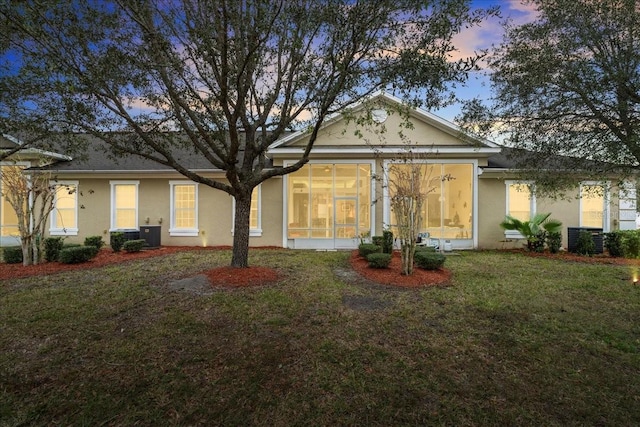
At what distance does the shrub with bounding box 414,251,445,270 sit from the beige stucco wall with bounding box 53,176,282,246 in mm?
7174

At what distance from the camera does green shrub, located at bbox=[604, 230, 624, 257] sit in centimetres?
1238

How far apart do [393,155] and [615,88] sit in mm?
7830

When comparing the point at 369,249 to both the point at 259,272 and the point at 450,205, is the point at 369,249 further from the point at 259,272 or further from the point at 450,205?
the point at 450,205

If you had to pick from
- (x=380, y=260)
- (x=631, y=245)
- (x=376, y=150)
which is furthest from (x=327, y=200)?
(x=631, y=245)

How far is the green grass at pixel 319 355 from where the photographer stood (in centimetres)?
321

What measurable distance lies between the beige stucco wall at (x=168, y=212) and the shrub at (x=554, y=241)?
1185cm

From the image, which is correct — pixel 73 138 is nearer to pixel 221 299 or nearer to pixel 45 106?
pixel 45 106

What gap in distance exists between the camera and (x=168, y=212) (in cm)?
1466

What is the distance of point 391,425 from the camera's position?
9.87 ft

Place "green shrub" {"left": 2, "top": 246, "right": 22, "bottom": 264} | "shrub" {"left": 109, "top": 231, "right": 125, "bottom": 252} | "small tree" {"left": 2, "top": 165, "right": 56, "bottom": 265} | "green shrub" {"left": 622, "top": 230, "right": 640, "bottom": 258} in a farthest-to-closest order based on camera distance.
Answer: "shrub" {"left": 109, "top": 231, "right": 125, "bottom": 252}, "green shrub" {"left": 622, "top": 230, "right": 640, "bottom": 258}, "green shrub" {"left": 2, "top": 246, "right": 22, "bottom": 264}, "small tree" {"left": 2, "top": 165, "right": 56, "bottom": 265}

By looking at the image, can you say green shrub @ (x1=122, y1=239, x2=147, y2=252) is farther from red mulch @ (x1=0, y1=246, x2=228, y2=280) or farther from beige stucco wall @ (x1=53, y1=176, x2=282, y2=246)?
beige stucco wall @ (x1=53, y1=176, x2=282, y2=246)

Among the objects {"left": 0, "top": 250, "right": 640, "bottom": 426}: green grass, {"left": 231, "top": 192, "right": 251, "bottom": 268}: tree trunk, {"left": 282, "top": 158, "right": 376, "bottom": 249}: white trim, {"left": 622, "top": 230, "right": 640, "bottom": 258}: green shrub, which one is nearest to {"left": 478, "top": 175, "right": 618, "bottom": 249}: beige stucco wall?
{"left": 622, "top": 230, "right": 640, "bottom": 258}: green shrub

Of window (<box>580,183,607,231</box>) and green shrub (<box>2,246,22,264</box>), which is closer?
green shrub (<box>2,246,22,264</box>)

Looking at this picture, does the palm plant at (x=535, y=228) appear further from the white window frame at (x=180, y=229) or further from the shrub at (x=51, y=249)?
the shrub at (x=51, y=249)
